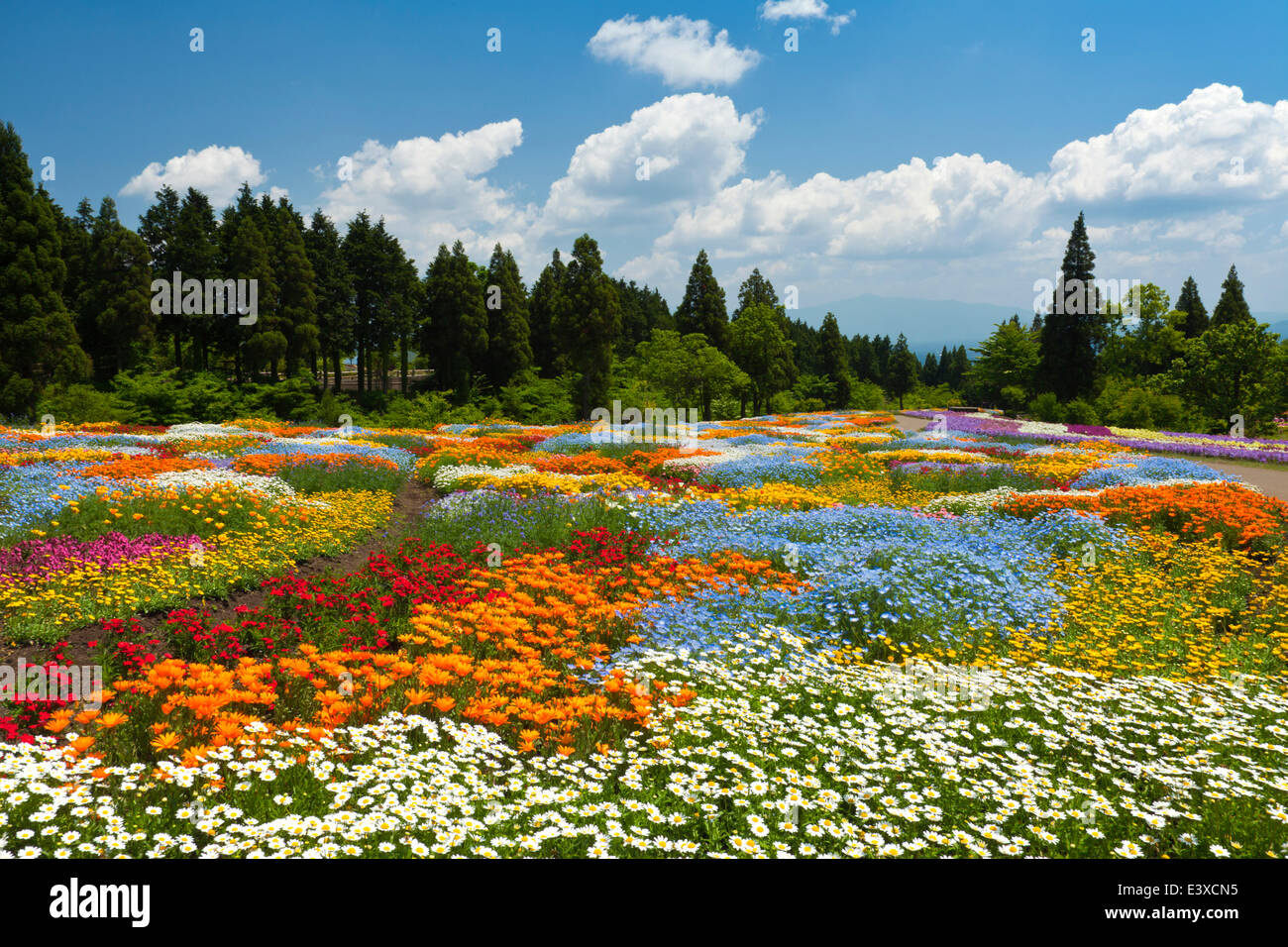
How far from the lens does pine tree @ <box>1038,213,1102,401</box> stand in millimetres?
51062

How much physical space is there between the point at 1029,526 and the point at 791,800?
923cm

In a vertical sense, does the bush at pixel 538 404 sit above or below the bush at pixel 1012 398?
below

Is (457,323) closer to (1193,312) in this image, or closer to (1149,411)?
(1149,411)

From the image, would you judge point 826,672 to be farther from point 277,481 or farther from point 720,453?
point 720,453

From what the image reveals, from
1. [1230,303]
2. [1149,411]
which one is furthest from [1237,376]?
[1230,303]

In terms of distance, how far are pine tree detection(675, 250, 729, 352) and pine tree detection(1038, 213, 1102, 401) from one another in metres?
25.0

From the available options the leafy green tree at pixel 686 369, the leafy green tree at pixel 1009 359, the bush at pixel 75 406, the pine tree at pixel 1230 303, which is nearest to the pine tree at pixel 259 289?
the bush at pixel 75 406

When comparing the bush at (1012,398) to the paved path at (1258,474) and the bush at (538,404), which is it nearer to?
the paved path at (1258,474)

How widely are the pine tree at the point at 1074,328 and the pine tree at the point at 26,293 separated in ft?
199

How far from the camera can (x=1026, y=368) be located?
63.7 m

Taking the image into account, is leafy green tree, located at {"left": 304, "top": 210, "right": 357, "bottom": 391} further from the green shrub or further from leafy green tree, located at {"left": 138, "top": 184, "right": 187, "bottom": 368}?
the green shrub

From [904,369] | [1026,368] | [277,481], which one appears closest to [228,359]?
[277,481]

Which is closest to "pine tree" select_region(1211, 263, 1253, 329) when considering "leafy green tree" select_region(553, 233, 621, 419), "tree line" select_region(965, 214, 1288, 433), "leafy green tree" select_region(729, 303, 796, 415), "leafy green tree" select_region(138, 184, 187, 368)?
"tree line" select_region(965, 214, 1288, 433)

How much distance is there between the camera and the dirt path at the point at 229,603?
19.2 ft
